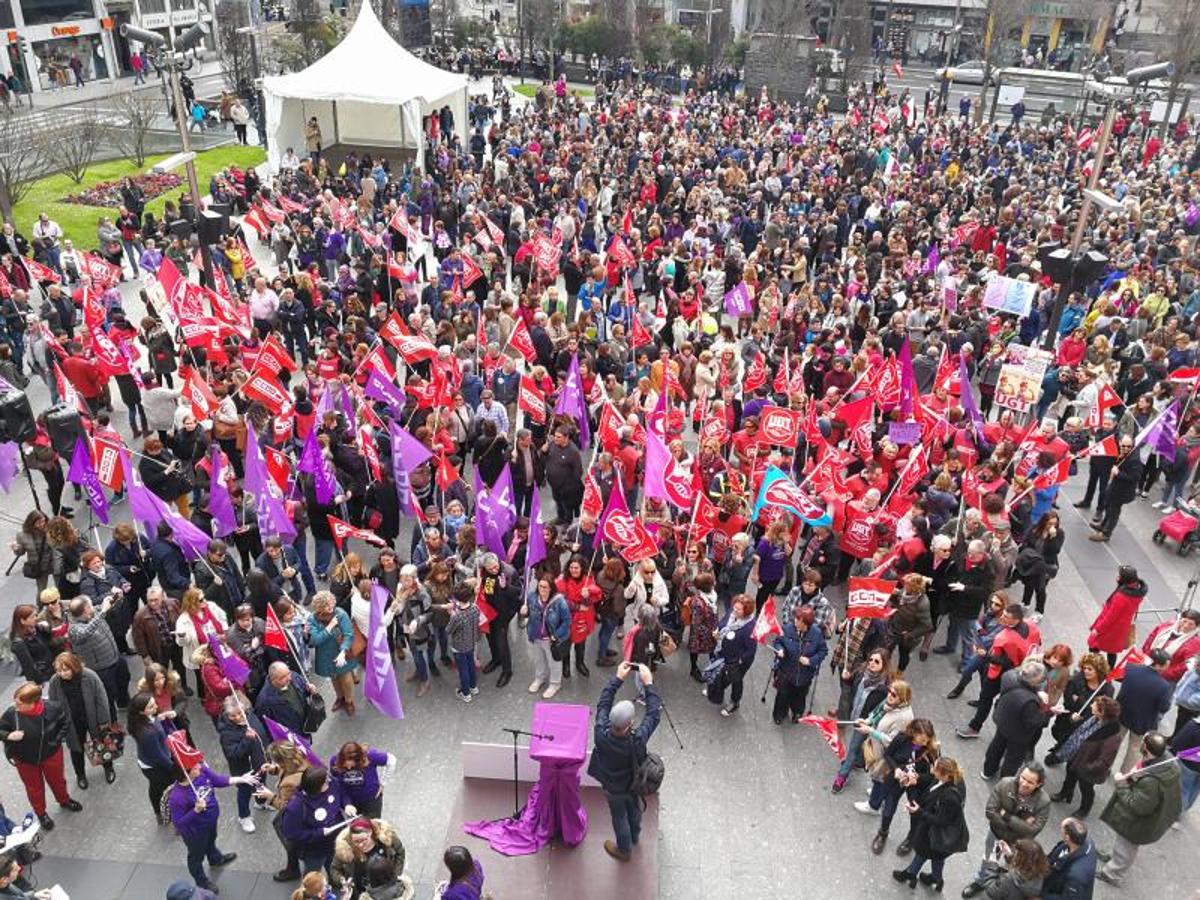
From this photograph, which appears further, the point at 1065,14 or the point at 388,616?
the point at 1065,14

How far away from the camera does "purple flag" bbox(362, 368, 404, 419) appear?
12.8 meters

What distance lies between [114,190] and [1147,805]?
32.0 metres

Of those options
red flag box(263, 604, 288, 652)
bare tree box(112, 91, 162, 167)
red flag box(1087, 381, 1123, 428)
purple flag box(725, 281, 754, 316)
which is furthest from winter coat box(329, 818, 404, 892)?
bare tree box(112, 91, 162, 167)

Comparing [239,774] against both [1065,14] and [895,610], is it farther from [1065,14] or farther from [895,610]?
[1065,14]

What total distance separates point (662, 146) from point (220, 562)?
25301 mm

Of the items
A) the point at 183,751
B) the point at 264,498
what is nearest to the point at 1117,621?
the point at 183,751

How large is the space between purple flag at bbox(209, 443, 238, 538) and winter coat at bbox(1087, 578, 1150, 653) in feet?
31.1

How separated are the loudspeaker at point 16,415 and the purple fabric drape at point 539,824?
760 cm

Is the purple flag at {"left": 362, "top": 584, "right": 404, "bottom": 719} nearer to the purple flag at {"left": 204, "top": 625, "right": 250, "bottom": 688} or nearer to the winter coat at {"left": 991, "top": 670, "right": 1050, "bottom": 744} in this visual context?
the purple flag at {"left": 204, "top": 625, "right": 250, "bottom": 688}

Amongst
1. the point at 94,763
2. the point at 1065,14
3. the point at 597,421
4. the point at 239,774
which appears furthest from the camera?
the point at 1065,14

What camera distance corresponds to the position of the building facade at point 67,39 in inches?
1965

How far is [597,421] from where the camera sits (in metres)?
13.9

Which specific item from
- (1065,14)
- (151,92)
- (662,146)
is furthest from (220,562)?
(1065,14)

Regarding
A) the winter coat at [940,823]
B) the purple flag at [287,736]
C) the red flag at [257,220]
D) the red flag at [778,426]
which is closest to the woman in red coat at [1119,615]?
the winter coat at [940,823]
